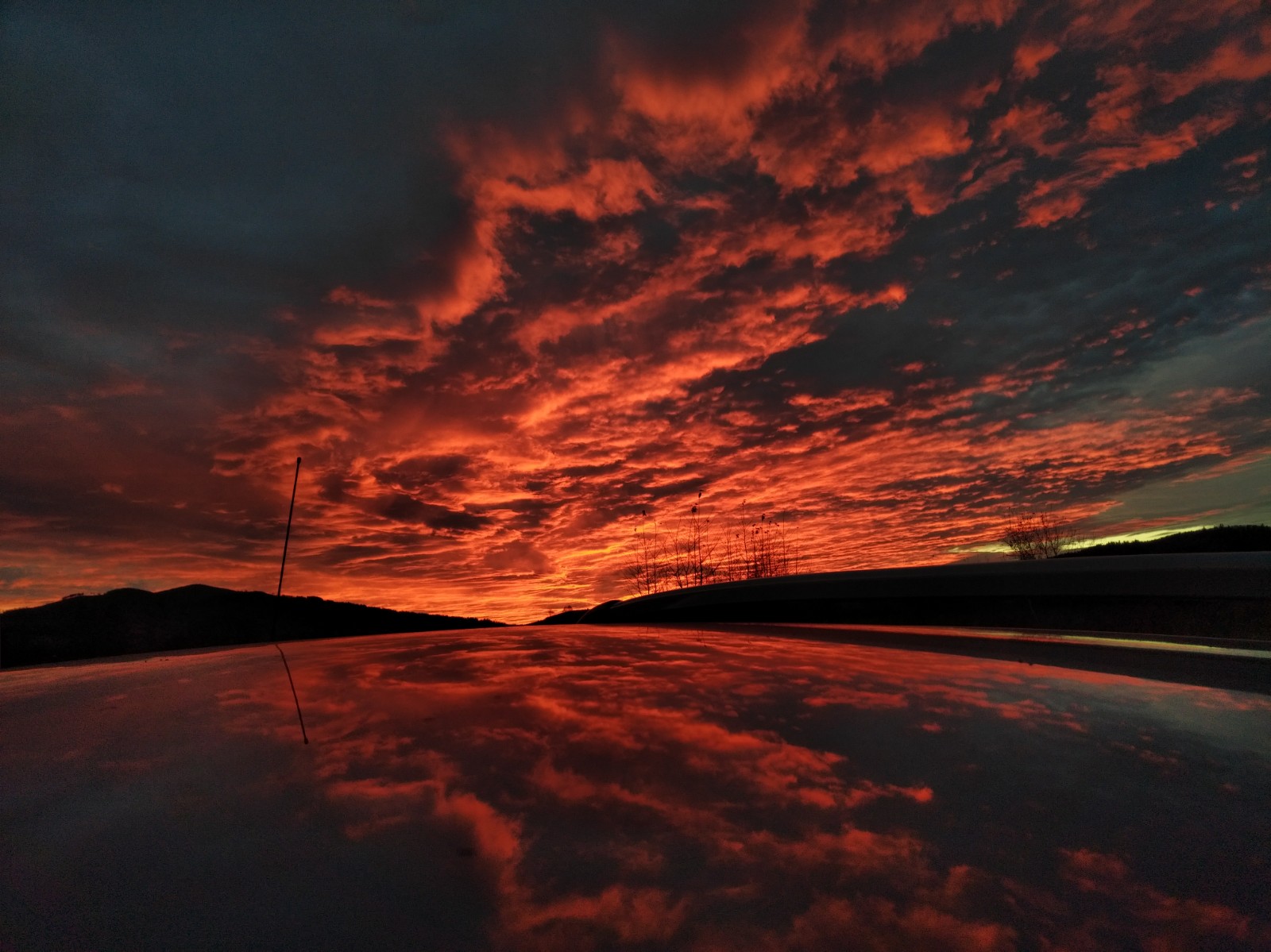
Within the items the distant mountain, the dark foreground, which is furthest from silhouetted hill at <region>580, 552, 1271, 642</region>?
the distant mountain

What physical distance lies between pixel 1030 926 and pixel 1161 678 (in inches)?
80.6

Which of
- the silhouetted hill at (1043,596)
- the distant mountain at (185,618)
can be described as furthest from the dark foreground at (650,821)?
the distant mountain at (185,618)

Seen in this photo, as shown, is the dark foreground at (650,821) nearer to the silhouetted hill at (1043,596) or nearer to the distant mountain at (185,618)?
the silhouetted hill at (1043,596)

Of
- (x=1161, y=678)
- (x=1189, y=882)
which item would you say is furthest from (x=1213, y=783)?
(x=1161, y=678)

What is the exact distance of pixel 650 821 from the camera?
1045mm

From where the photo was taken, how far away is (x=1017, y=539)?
14320mm

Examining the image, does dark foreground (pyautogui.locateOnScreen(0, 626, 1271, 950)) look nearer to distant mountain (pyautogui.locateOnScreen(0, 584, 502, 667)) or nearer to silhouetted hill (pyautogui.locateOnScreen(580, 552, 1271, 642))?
silhouetted hill (pyautogui.locateOnScreen(580, 552, 1271, 642))

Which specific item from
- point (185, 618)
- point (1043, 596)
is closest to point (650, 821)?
point (1043, 596)

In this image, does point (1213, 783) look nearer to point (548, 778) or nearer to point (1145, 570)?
point (548, 778)

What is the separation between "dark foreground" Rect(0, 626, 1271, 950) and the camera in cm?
75

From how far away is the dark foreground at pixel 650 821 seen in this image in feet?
2.46

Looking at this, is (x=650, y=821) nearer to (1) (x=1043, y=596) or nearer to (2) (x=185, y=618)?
(1) (x=1043, y=596)

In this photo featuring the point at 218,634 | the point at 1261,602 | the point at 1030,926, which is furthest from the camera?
the point at 218,634

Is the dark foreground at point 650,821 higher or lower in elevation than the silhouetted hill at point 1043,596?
lower
